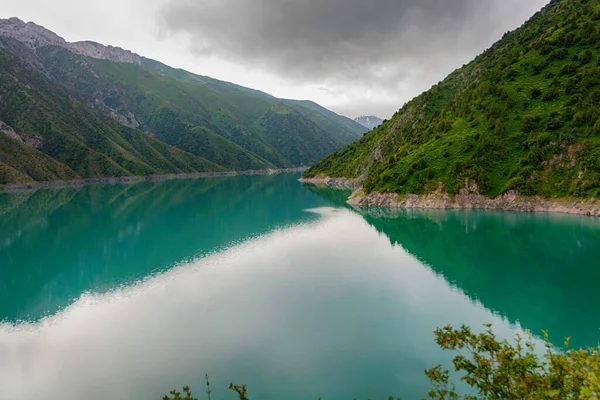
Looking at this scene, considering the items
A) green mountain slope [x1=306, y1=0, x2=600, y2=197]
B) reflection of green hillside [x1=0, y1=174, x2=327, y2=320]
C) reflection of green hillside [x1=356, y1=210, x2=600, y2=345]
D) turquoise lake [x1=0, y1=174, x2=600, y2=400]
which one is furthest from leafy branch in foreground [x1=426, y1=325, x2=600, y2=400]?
green mountain slope [x1=306, y1=0, x2=600, y2=197]

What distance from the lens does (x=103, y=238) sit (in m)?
81.4

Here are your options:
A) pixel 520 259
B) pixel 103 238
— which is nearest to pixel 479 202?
pixel 520 259

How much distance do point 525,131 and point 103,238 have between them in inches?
4522

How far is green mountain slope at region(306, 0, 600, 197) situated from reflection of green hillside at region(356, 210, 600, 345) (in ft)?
40.0

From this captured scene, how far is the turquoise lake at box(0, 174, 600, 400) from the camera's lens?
26078 mm

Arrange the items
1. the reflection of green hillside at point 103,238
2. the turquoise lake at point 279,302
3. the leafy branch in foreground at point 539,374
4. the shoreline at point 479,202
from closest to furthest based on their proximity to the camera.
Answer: the leafy branch in foreground at point 539,374 < the turquoise lake at point 279,302 < the reflection of green hillside at point 103,238 < the shoreline at point 479,202

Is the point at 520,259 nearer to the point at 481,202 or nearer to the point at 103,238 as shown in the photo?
the point at 481,202

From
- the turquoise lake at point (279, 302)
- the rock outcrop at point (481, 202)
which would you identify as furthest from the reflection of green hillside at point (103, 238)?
the rock outcrop at point (481, 202)

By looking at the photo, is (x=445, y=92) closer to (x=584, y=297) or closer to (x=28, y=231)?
(x=584, y=297)

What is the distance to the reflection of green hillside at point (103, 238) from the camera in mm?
49625

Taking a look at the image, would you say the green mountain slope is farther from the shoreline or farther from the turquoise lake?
the turquoise lake

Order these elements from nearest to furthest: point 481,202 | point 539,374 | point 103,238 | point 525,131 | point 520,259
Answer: point 539,374, point 520,259, point 103,238, point 481,202, point 525,131

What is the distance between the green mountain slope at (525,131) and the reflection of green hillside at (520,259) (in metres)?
12.2

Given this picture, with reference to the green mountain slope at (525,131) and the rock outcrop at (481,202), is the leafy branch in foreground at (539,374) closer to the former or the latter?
the rock outcrop at (481,202)
